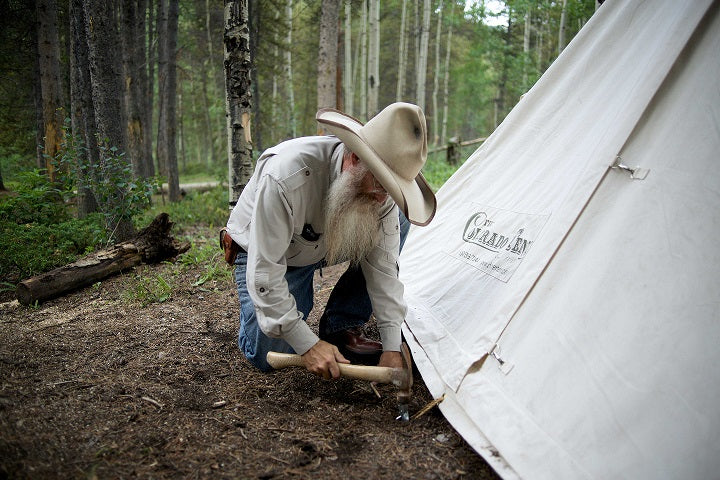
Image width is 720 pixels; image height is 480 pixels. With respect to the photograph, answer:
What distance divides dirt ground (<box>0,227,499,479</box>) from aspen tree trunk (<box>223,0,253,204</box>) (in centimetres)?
175

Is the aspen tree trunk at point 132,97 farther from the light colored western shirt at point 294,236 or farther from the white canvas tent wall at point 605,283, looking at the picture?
the white canvas tent wall at point 605,283

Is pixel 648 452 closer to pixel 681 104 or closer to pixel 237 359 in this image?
pixel 681 104

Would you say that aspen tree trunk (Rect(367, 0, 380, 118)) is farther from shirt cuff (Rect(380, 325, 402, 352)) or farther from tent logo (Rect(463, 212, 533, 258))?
shirt cuff (Rect(380, 325, 402, 352))

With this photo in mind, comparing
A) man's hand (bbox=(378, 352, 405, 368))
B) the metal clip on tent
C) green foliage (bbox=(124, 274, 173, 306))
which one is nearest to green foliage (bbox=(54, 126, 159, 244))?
green foliage (bbox=(124, 274, 173, 306))

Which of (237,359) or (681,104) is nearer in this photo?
(681,104)

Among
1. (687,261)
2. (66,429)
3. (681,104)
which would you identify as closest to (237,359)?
(66,429)

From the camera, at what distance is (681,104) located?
1709 millimetres

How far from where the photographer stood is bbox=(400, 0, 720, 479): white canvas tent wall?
4.39 feet

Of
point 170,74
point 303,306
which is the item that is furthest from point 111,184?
point 170,74

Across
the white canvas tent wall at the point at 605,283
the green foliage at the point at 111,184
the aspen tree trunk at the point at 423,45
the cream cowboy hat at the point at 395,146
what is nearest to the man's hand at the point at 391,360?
the white canvas tent wall at the point at 605,283

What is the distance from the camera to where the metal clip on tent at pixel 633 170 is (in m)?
1.73

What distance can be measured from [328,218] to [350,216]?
0.33ft

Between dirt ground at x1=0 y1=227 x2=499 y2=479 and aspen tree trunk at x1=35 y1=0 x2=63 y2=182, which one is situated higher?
aspen tree trunk at x1=35 y1=0 x2=63 y2=182

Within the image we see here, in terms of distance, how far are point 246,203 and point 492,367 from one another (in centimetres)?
139
